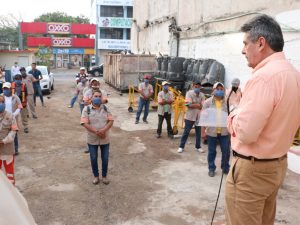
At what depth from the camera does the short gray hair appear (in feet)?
7.50

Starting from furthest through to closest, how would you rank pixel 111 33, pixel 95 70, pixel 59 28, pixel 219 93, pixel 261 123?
pixel 111 33
pixel 59 28
pixel 95 70
pixel 219 93
pixel 261 123

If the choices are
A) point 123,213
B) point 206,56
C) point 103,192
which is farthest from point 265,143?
point 206,56

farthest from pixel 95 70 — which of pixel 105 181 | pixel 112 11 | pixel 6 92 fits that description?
pixel 105 181

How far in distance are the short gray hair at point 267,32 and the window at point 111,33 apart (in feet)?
154

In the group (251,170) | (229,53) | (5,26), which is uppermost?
(5,26)

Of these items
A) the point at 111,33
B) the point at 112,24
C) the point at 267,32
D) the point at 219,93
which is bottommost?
the point at 219,93

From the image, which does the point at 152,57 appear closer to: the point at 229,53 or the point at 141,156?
the point at 229,53

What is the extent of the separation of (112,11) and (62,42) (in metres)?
8.39

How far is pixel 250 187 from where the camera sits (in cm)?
237

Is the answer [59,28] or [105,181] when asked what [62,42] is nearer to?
[59,28]

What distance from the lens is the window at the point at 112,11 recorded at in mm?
47438

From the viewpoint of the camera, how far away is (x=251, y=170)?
7.74 ft

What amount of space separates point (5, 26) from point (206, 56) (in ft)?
186

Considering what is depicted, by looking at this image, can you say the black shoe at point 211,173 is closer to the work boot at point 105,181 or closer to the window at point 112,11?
the work boot at point 105,181
